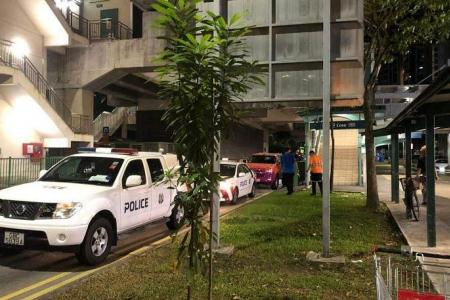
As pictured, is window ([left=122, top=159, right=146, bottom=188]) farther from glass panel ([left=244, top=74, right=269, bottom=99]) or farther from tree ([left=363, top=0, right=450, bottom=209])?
tree ([left=363, top=0, right=450, bottom=209])

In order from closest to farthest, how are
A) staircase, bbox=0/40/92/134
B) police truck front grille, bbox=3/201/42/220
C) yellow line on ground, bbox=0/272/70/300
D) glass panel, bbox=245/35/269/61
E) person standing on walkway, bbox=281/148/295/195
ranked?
1. yellow line on ground, bbox=0/272/70/300
2. police truck front grille, bbox=3/201/42/220
3. glass panel, bbox=245/35/269/61
4. person standing on walkway, bbox=281/148/295/195
5. staircase, bbox=0/40/92/134

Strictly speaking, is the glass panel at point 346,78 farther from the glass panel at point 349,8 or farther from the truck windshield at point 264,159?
the truck windshield at point 264,159

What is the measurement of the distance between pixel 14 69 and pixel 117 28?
12412 mm

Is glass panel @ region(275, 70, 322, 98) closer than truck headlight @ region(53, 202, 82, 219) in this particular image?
No

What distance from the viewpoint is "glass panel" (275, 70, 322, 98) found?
8.43 metres

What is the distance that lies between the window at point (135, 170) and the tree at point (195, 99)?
14.8ft

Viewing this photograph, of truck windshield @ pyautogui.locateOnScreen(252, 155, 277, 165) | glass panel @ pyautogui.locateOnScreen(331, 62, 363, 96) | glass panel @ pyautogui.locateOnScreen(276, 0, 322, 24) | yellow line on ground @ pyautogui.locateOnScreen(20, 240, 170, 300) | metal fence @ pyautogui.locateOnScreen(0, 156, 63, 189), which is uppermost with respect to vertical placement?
glass panel @ pyautogui.locateOnScreen(276, 0, 322, 24)

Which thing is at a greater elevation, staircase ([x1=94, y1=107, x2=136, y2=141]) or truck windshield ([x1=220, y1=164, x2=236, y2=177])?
staircase ([x1=94, y1=107, x2=136, y2=141])

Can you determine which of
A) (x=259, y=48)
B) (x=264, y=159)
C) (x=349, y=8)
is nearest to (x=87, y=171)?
(x=259, y=48)

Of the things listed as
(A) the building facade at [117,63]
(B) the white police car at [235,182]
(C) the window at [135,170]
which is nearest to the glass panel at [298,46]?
(A) the building facade at [117,63]

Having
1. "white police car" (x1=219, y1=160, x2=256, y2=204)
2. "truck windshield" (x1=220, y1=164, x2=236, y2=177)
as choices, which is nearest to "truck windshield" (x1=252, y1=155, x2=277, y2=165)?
"white police car" (x1=219, y1=160, x2=256, y2=204)

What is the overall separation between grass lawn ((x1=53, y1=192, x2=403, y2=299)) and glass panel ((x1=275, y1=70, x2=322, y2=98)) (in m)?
2.69

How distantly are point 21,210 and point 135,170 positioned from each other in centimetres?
238

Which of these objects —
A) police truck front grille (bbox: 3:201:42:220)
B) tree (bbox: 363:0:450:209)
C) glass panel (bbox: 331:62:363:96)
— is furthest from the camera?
tree (bbox: 363:0:450:209)
